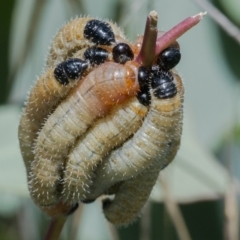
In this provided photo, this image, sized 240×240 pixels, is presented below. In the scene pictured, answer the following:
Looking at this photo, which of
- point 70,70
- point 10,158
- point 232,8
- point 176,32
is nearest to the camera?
point 176,32

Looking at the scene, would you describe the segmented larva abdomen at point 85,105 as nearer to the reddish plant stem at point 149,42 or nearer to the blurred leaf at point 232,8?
the reddish plant stem at point 149,42

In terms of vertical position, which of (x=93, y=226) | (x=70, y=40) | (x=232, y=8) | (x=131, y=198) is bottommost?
(x=93, y=226)

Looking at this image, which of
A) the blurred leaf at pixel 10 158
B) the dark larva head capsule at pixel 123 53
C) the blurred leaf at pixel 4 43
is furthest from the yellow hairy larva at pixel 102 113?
the blurred leaf at pixel 4 43

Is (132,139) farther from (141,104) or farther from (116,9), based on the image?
(116,9)

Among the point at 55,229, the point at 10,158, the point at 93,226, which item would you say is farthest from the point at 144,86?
the point at 93,226

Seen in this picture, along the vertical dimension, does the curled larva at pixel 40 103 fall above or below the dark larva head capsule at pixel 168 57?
above

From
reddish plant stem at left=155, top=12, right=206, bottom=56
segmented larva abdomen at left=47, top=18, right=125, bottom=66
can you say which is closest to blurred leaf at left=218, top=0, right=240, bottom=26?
segmented larva abdomen at left=47, top=18, right=125, bottom=66

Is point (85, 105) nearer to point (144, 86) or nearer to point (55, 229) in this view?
point (144, 86)

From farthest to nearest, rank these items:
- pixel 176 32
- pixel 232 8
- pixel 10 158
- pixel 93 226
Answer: pixel 232 8
pixel 93 226
pixel 10 158
pixel 176 32
